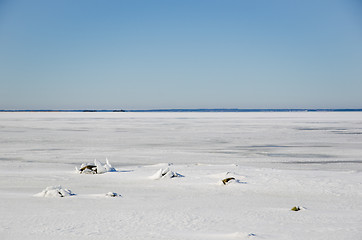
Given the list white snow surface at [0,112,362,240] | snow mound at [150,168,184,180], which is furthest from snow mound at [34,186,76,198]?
snow mound at [150,168,184,180]

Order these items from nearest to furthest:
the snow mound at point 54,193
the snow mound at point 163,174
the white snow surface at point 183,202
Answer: the white snow surface at point 183,202 < the snow mound at point 54,193 < the snow mound at point 163,174

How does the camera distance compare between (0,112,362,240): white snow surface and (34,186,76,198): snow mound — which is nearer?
(0,112,362,240): white snow surface

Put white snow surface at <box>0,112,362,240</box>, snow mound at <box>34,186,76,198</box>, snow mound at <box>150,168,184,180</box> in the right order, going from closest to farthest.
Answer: white snow surface at <box>0,112,362,240</box>
snow mound at <box>34,186,76,198</box>
snow mound at <box>150,168,184,180</box>

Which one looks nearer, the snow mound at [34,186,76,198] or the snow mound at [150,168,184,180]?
the snow mound at [34,186,76,198]

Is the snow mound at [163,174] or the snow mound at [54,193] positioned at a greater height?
the snow mound at [163,174]

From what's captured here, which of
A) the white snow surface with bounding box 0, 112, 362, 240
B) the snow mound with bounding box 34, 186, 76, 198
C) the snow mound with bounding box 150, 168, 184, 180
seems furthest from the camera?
the snow mound with bounding box 150, 168, 184, 180

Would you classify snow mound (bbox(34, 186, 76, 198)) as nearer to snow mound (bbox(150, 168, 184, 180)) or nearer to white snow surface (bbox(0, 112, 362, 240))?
white snow surface (bbox(0, 112, 362, 240))

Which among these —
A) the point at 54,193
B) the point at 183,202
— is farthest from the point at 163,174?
the point at 54,193

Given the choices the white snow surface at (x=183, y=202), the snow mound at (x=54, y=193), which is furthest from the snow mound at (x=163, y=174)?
the snow mound at (x=54, y=193)

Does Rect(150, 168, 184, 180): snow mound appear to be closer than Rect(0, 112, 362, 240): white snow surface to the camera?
No

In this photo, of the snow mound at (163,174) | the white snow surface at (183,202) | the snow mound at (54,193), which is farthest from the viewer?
the snow mound at (163,174)

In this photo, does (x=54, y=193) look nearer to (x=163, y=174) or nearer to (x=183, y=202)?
(x=183, y=202)

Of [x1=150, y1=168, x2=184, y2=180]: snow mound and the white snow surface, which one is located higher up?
[x1=150, y1=168, x2=184, y2=180]: snow mound

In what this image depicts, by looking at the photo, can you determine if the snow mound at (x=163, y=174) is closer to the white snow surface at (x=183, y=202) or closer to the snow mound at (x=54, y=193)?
the white snow surface at (x=183, y=202)
